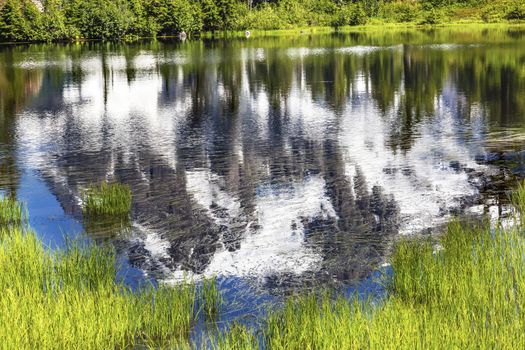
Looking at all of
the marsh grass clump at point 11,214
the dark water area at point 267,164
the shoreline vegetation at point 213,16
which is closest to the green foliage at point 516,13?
the shoreline vegetation at point 213,16

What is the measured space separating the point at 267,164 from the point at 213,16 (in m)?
125

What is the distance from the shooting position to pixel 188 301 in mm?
10984

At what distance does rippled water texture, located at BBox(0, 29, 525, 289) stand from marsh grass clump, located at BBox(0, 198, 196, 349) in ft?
7.52

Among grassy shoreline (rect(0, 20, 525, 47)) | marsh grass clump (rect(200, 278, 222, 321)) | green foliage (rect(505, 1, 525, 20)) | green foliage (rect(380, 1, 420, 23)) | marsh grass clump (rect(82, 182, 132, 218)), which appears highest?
green foliage (rect(380, 1, 420, 23))

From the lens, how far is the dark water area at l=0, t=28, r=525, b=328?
14.9 metres

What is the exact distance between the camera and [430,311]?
998 cm

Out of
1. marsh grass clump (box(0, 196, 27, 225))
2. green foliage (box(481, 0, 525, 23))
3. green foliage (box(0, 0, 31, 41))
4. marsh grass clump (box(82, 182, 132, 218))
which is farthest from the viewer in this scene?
green foliage (box(481, 0, 525, 23))

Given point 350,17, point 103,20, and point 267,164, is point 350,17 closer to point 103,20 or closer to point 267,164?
point 103,20

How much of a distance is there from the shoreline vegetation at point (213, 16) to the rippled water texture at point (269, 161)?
73411 mm

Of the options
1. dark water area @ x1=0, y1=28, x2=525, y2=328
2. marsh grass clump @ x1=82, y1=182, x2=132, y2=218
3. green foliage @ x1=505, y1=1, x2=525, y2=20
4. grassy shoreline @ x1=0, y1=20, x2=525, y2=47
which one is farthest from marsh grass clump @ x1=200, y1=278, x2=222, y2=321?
green foliage @ x1=505, y1=1, x2=525, y2=20

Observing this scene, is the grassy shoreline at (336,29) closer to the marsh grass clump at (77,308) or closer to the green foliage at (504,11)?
the green foliage at (504,11)

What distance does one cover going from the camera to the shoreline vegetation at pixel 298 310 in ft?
28.0

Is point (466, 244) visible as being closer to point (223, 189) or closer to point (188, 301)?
point (188, 301)

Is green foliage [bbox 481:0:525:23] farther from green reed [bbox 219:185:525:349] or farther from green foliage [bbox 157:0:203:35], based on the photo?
green reed [bbox 219:185:525:349]
